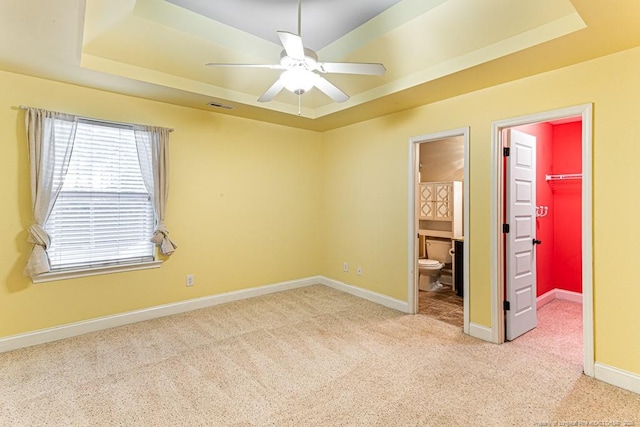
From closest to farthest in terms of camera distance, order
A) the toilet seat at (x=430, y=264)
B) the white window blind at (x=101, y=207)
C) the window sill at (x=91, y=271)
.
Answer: the window sill at (x=91, y=271), the white window blind at (x=101, y=207), the toilet seat at (x=430, y=264)

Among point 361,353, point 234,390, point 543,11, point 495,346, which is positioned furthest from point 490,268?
point 234,390

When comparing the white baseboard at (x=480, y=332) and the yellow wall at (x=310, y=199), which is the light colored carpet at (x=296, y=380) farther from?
the yellow wall at (x=310, y=199)

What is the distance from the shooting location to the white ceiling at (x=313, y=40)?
2133 millimetres

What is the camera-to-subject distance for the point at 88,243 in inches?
130

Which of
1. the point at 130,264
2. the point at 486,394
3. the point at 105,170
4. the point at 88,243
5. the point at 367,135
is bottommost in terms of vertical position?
the point at 486,394

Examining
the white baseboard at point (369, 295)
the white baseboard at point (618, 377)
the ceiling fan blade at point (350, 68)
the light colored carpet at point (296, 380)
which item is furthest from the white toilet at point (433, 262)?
the ceiling fan blade at point (350, 68)

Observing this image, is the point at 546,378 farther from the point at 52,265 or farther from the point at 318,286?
the point at 52,265

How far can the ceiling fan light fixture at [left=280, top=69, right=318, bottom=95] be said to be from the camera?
2201 mm

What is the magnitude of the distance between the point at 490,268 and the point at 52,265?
13.8 ft

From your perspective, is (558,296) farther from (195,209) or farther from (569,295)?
(195,209)

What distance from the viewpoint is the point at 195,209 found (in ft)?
13.1

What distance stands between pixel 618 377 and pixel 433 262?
2629 mm

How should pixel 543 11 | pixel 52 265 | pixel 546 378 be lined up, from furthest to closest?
pixel 52 265, pixel 546 378, pixel 543 11

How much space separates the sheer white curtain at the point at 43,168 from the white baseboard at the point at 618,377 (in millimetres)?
4700
